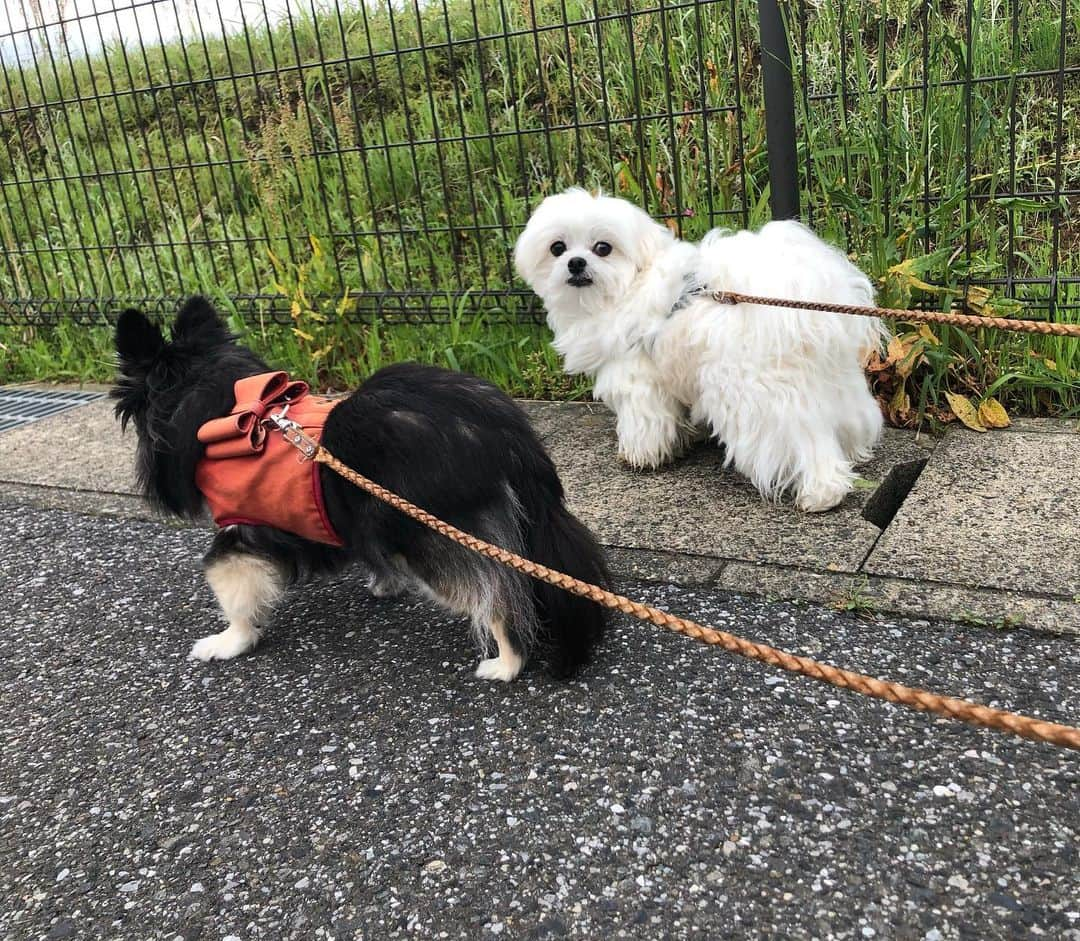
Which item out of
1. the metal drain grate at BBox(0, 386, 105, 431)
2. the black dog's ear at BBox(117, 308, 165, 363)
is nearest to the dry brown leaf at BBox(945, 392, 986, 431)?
the black dog's ear at BBox(117, 308, 165, 363)

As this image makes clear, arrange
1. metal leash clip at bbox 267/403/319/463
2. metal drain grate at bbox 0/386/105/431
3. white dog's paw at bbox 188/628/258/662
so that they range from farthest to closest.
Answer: metal drain grate at bbox 0/386/105/431 → white dog's paw at bbox 188/628/258/662 → metal leash clip at bbox 267/403/319/463

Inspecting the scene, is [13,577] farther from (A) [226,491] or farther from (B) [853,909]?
(B) [853,909]

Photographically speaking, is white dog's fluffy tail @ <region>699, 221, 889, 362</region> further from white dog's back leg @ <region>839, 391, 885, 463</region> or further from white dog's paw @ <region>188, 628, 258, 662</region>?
white dog's paw @ <region>188, 628, 258, 662</region>

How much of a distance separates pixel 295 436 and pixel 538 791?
3.21 feet

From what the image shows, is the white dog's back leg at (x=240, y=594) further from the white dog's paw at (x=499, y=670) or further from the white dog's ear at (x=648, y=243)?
the white dog's ear at (x=648, y=243)

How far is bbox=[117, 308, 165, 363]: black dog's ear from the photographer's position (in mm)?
2355

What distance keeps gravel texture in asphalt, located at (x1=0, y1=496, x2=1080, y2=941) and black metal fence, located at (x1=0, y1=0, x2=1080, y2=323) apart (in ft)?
6.27

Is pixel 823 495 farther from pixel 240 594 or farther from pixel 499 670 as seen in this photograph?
pixel 240 594

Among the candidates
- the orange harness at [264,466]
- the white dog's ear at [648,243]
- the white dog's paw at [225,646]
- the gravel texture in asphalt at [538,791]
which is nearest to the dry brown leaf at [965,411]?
the white dog's ear at [648,243]

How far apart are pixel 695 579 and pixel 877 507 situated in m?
0.76

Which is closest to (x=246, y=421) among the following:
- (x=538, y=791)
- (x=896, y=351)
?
Result: (x=538, y=791)

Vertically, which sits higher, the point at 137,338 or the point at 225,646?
the point at 137,338

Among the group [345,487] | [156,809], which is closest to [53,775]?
[156,809]

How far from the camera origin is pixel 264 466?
2.24 m
